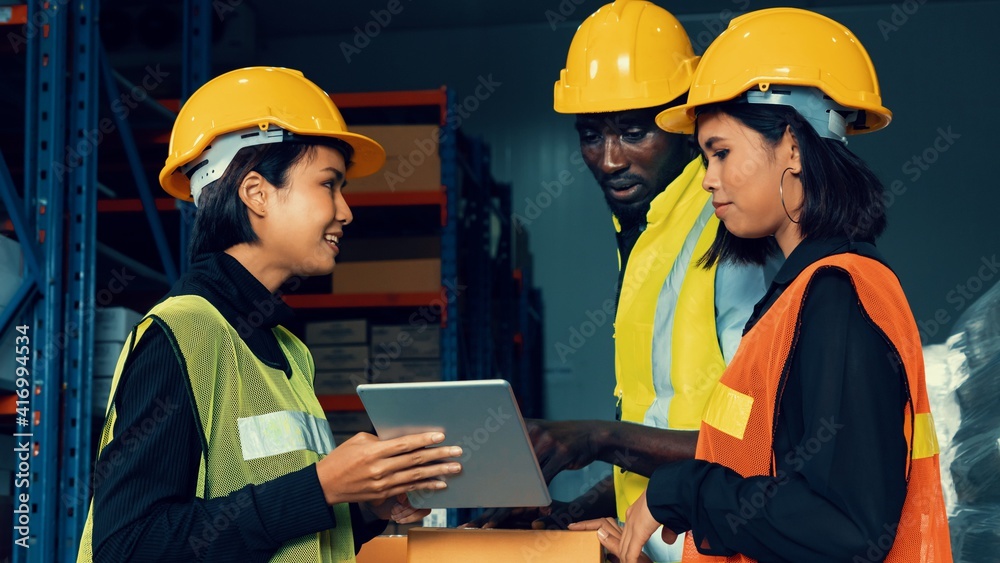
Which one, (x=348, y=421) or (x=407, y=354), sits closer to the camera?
(x=407, y=354)

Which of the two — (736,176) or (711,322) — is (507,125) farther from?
(736,176)

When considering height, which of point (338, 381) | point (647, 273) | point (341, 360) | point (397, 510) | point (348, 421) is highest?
point (647, 273)

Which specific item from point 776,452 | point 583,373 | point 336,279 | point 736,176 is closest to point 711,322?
point 736,176

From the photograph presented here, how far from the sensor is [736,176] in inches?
70.6

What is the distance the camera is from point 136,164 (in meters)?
4.25

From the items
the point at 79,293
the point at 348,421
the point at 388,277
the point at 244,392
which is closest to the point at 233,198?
the point at 244,392

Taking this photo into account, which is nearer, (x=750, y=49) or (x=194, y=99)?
(x=750, y=49)

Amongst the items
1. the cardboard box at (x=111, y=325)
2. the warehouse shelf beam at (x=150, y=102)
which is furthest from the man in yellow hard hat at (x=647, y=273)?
the warehouse shelf beam at (x=150, y=102)

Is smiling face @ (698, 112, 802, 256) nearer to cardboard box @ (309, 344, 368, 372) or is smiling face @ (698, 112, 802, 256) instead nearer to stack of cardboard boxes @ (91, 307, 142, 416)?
stack of cardboard boxes @ (91, 307, 142, 416)

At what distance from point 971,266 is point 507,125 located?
12.5 feet

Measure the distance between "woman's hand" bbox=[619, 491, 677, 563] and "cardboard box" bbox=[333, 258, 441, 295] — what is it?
4.28 meters

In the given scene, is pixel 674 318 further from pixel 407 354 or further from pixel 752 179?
pixel 407 354

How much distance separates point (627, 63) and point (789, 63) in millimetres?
1044

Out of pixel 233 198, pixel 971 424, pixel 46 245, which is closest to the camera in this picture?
pixel 233 198
